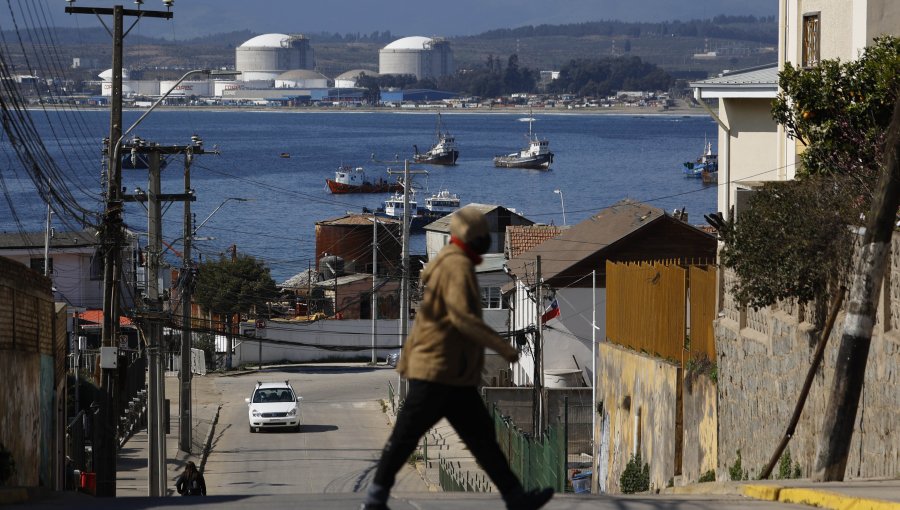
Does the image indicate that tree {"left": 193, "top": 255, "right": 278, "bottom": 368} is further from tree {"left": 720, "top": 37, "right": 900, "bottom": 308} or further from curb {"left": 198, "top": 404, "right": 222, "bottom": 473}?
tree {"left": 720, "top": 37, "right": 900, "bottom": 308}

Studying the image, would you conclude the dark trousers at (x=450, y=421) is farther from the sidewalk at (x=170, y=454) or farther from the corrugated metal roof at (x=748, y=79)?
the corrugated metal roof at (x=748, y=79)

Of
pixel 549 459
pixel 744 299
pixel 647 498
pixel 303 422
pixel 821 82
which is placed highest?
pixel 821 82

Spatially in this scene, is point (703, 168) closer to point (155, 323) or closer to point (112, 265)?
point (155, 323)

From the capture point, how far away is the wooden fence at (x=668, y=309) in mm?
18062

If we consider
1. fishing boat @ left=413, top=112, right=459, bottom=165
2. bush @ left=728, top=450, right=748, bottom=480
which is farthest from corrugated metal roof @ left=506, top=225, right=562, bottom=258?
fishing boat @ left=413, top=112, right=459, bottom=165

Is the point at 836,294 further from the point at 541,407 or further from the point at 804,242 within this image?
the point at 541,407

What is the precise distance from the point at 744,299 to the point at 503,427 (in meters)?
11.3

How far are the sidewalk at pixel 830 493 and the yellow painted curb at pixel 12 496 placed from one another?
Answer: 5.65m

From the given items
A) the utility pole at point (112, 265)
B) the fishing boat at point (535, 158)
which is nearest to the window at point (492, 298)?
the utility pole at point (112, 265)

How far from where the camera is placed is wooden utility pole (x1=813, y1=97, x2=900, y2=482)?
10.9m

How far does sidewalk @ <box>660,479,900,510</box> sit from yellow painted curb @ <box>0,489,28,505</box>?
5.65 m

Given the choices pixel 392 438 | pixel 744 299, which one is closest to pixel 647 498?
pixel 392 438

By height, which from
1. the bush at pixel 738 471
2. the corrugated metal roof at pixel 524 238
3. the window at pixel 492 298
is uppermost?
the corrugated metal roof at pixel 524 238

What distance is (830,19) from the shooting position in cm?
2280
